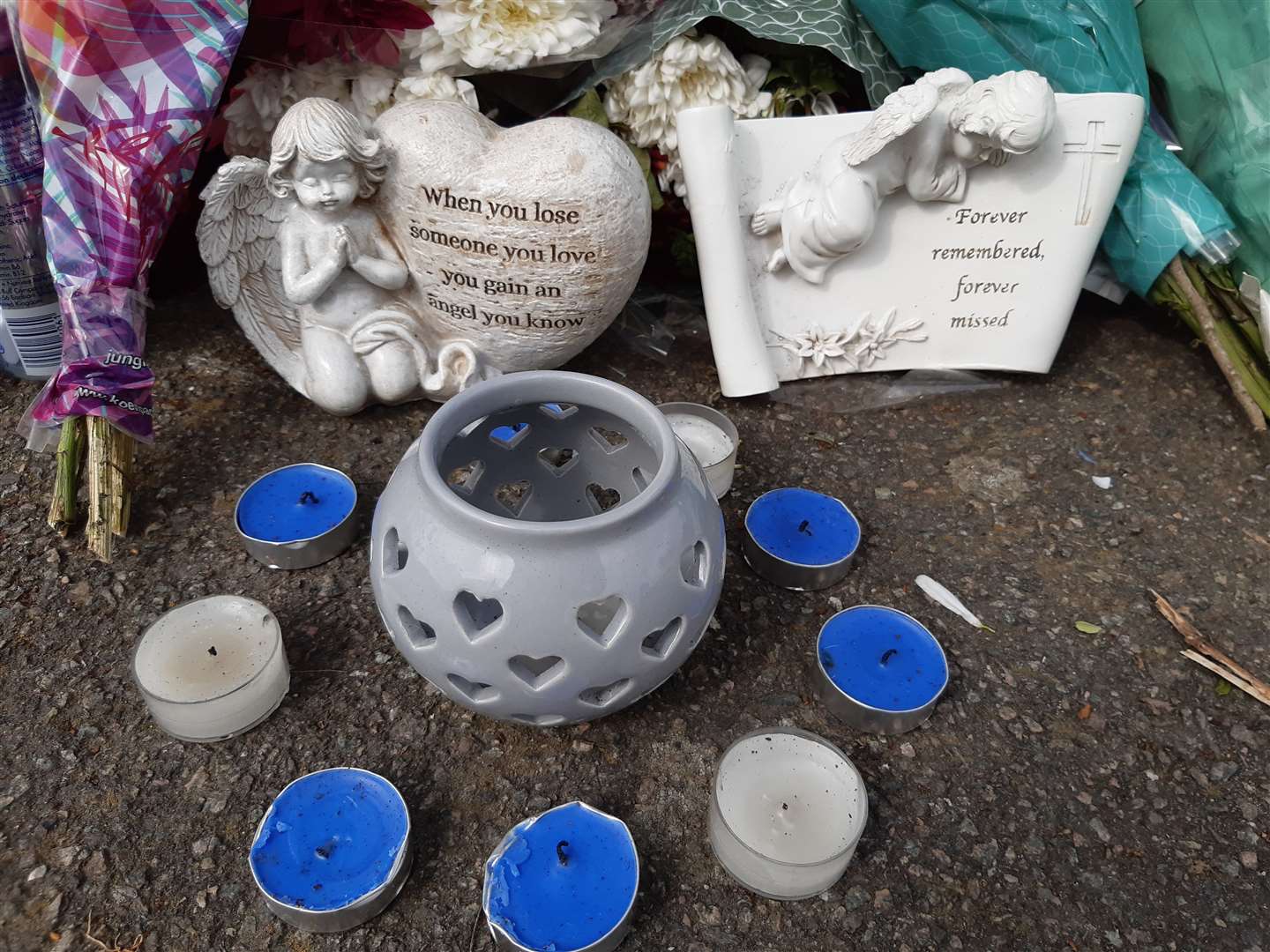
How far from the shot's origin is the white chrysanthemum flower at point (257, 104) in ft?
6.44

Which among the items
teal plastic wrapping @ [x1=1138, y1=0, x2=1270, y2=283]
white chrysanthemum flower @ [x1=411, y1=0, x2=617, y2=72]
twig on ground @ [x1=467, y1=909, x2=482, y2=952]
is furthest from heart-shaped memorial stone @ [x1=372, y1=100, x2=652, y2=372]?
teal plastic wrapping @ [x1=1138, y1=0, x2=1270, y2=283]

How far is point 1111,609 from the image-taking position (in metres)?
1.72

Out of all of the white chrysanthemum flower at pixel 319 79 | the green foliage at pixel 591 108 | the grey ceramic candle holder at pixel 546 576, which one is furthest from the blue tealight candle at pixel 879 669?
the white chrysanthemum flower at pixel 319 79

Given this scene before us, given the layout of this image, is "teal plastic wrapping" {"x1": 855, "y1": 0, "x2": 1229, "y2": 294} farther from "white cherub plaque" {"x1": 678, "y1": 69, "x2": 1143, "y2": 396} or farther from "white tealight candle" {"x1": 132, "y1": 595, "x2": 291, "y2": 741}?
"white tealight candle" {"x1": 132, "y1": 595, "x2": 291, "y2": 741}

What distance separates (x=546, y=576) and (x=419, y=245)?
39.6 inches

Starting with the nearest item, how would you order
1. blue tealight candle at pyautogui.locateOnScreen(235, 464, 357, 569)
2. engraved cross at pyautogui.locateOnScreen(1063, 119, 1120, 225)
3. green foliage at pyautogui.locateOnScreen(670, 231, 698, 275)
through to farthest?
blue tealight candle at pyautogui.locateOnScreen(235, 464, 357, 569), engraved cross at pyautogui.locateOnScreen(1063, 119, 1120, 225), green foliage at pyautogui.locateOnScreen(670, 231, 698, 275)

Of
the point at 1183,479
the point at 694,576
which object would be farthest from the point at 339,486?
the point at 1183,479

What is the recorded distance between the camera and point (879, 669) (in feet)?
5.03

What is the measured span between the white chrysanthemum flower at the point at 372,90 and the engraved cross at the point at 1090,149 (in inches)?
55.2

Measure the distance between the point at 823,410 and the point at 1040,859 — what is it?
3.46 feet

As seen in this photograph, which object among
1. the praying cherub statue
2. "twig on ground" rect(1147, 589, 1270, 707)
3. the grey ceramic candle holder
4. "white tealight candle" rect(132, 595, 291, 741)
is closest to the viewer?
the grey ceramic candle holder

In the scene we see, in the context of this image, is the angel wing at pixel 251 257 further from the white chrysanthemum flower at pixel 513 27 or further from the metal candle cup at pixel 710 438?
the metal candle cup at pixel 710 438

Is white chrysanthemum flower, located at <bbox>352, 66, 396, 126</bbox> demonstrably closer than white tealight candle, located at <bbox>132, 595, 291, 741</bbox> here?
No

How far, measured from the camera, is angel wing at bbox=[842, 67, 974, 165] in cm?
178
